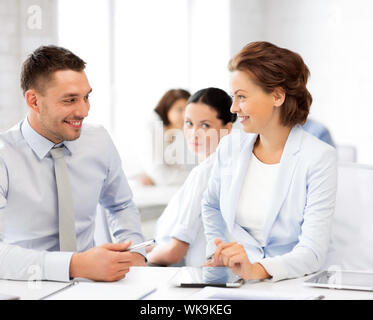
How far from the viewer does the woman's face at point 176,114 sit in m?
3.51

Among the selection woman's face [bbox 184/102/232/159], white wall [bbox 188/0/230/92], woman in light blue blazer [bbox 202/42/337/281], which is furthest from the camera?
white wall [bbox 188/0/230/92]

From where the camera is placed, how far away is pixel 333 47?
16.3 ft

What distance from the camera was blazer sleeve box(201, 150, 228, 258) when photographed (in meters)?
1.64

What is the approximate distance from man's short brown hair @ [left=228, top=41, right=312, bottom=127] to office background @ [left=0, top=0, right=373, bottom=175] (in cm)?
84

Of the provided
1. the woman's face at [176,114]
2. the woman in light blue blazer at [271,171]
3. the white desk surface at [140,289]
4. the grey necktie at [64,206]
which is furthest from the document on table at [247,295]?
the woman's face at [176,114]

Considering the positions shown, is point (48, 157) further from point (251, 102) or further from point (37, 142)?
point (251, 102)

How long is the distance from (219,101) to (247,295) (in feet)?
3.45

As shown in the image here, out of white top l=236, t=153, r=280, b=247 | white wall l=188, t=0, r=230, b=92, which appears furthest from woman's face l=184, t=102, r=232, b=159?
white wall l=188, t=0, r=230, b=92

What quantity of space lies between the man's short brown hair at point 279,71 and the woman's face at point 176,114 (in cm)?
194

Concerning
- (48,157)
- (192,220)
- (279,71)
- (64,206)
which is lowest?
(192,220)

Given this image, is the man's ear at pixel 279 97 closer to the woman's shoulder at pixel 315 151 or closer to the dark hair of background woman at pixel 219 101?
the woman's shoulder at pixel 315 151

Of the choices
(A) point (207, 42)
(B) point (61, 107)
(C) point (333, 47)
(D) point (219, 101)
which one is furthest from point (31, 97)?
(C) point (333, 47)

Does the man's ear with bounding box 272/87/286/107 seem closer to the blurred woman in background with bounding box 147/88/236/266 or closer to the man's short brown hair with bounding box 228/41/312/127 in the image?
the man's short brown hair with bounding box 228/41/312/127
